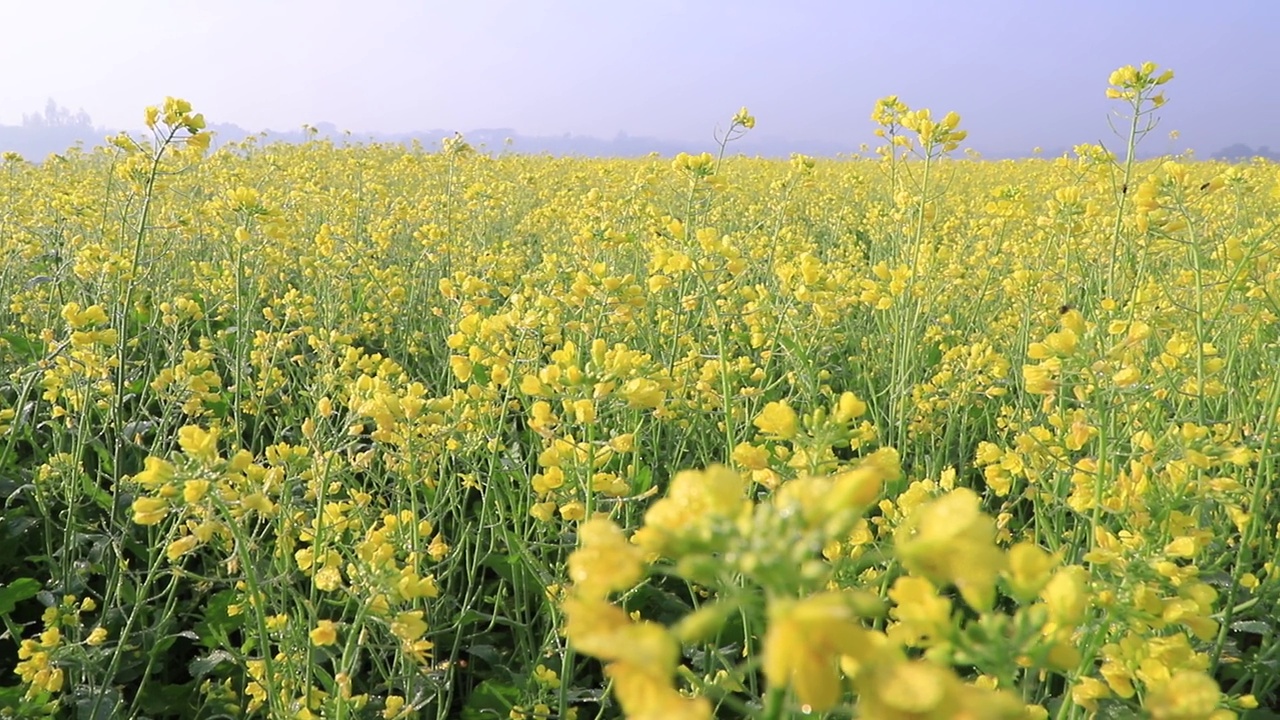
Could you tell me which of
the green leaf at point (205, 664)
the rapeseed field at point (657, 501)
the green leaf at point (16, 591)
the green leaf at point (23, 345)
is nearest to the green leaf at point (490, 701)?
the rapeseed field at point (657, 501)

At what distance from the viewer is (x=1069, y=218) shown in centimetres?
312

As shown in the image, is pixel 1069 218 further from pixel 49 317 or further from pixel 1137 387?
pixel 49 317

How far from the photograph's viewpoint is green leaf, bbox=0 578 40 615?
218 centimetres

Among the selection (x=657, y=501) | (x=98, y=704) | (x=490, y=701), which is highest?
(x=657, y=501)

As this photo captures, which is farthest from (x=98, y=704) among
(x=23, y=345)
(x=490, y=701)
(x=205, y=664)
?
(x=23, y=345)

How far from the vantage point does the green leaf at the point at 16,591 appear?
2.18 meters

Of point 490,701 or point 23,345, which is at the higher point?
point 23,345

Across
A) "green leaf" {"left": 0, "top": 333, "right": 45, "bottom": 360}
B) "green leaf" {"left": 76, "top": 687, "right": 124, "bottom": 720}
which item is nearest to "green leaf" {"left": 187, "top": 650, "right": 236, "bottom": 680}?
"green leaf" {"left": 76, "top": 687, "right": 124, "bottom": 720}

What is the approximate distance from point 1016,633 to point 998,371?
219 cm

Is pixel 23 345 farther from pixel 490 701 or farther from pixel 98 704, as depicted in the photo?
pixel 490 701

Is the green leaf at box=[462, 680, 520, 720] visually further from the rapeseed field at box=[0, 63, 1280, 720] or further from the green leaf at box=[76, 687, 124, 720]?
the green leaf at box=[76, 687, 124, 720]

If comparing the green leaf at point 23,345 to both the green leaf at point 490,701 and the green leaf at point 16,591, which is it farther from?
the green leaf at point 490,701

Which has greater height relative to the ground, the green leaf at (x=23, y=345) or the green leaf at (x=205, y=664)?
the green leaf at (x=23, y=345)

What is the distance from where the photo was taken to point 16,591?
7.31ft
